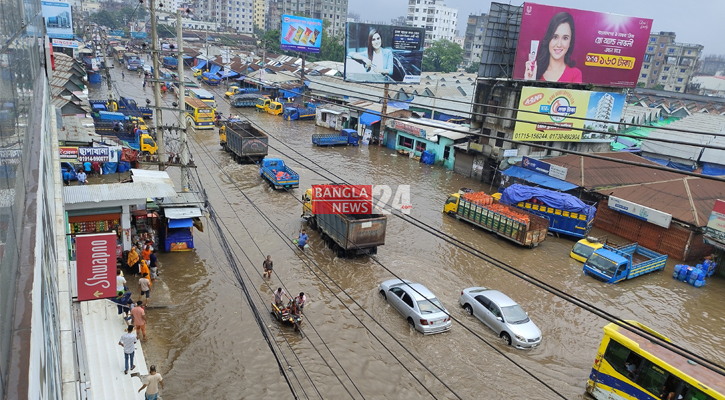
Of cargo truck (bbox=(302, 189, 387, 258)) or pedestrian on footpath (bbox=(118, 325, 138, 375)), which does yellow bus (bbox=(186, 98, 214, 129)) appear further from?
pedestrian on footpath (bbox=(118, 325, 138, 375))

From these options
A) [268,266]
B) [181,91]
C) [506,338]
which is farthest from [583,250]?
[181,91]

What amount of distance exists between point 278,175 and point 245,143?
5352 millimetres

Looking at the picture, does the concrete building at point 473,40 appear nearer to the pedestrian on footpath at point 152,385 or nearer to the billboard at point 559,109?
the billboard at point 559,109

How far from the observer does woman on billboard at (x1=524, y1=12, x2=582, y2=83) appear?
29.1m

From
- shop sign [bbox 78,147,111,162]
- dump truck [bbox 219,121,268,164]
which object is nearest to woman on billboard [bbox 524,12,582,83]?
dump truck [bbox 219,121,268,164]

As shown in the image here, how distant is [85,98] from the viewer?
3800cm

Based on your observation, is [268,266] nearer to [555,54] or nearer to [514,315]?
[514,315]

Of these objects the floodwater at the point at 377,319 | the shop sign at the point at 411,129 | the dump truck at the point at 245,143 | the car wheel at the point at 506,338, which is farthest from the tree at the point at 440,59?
the car wheel at the point at 506,338

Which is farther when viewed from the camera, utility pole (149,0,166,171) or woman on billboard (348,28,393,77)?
woman on billboard (348,28,393,77)

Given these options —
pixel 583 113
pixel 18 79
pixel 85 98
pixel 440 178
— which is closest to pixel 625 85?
pixel 583 113

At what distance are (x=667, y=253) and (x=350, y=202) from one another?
48.8ft

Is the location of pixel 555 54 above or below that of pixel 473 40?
below

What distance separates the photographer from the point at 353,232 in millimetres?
17594

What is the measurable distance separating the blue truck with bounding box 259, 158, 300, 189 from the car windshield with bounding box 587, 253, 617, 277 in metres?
15.1
